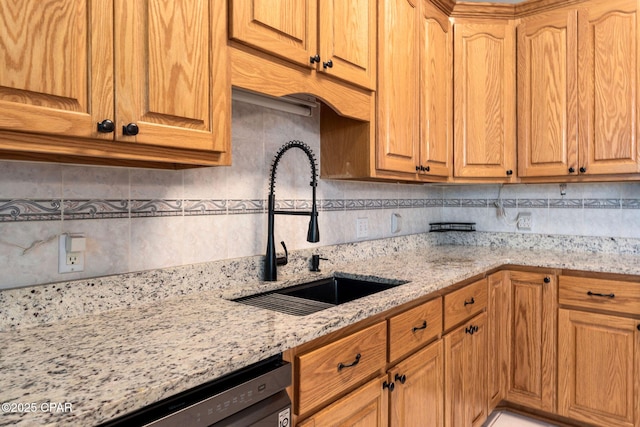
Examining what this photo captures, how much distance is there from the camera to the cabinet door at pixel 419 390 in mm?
1434

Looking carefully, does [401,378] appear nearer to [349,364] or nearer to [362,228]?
[349,364]

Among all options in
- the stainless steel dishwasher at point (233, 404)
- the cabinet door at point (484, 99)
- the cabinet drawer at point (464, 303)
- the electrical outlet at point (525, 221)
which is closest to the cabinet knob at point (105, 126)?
Answer: the stainless steel dishwasher at point (233, 404)

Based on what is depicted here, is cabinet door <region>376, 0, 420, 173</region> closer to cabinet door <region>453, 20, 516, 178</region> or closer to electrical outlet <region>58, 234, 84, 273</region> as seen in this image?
cabinet door <region>453, 20, 516, 178</region>

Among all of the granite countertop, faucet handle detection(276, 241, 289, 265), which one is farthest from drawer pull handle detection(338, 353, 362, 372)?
faucet handle detection(276, 241, 289, 265)

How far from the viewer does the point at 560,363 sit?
7.15 feet

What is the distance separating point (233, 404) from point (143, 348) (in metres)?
0.24

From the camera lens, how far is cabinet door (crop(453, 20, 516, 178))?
252 cm

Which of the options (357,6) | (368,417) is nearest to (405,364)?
(368,417)

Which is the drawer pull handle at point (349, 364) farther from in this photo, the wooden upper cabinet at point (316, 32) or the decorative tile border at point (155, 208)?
the wooden upper cabinet at point (316, 32)

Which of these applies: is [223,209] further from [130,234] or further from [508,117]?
[508,117]

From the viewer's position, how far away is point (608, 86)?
7.42 feet

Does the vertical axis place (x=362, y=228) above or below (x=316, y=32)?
below

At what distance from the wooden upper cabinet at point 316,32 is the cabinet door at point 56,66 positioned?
1.36 feet

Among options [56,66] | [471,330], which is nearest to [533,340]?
[471,330]
